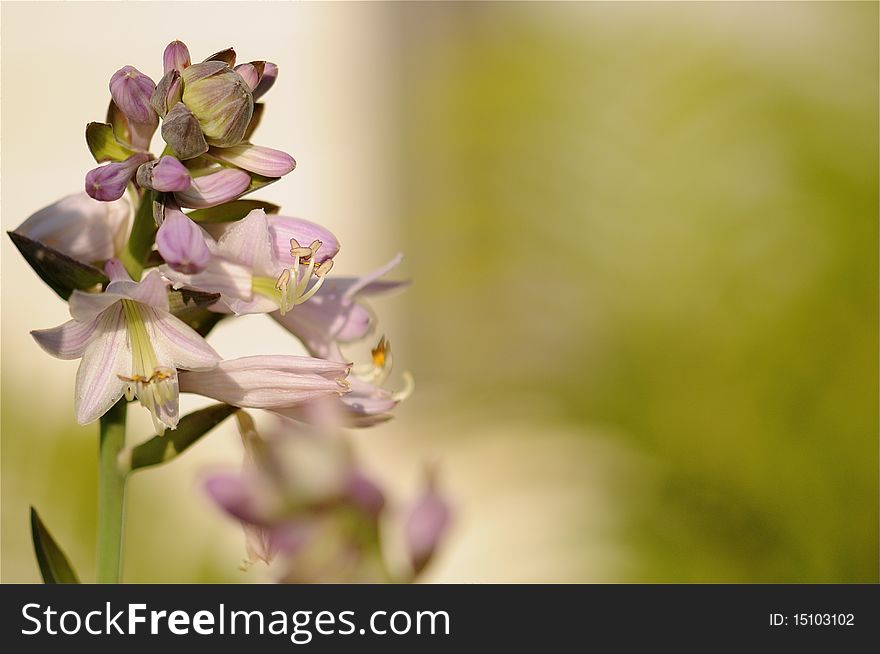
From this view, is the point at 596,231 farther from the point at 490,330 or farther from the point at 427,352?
the point at 427,352

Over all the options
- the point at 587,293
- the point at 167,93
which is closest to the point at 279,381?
the point at 167,93

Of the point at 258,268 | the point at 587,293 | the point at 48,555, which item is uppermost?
the point at 587,293

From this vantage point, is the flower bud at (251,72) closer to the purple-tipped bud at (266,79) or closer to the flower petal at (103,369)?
the purple-tipped bud at (266,79)

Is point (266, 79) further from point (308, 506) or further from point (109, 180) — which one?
point (308, 506)

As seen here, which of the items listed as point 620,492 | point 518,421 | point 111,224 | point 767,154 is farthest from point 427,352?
point 111,224

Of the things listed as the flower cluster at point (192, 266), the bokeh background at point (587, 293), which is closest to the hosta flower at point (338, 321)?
the flower cluster at point (192, 266)
